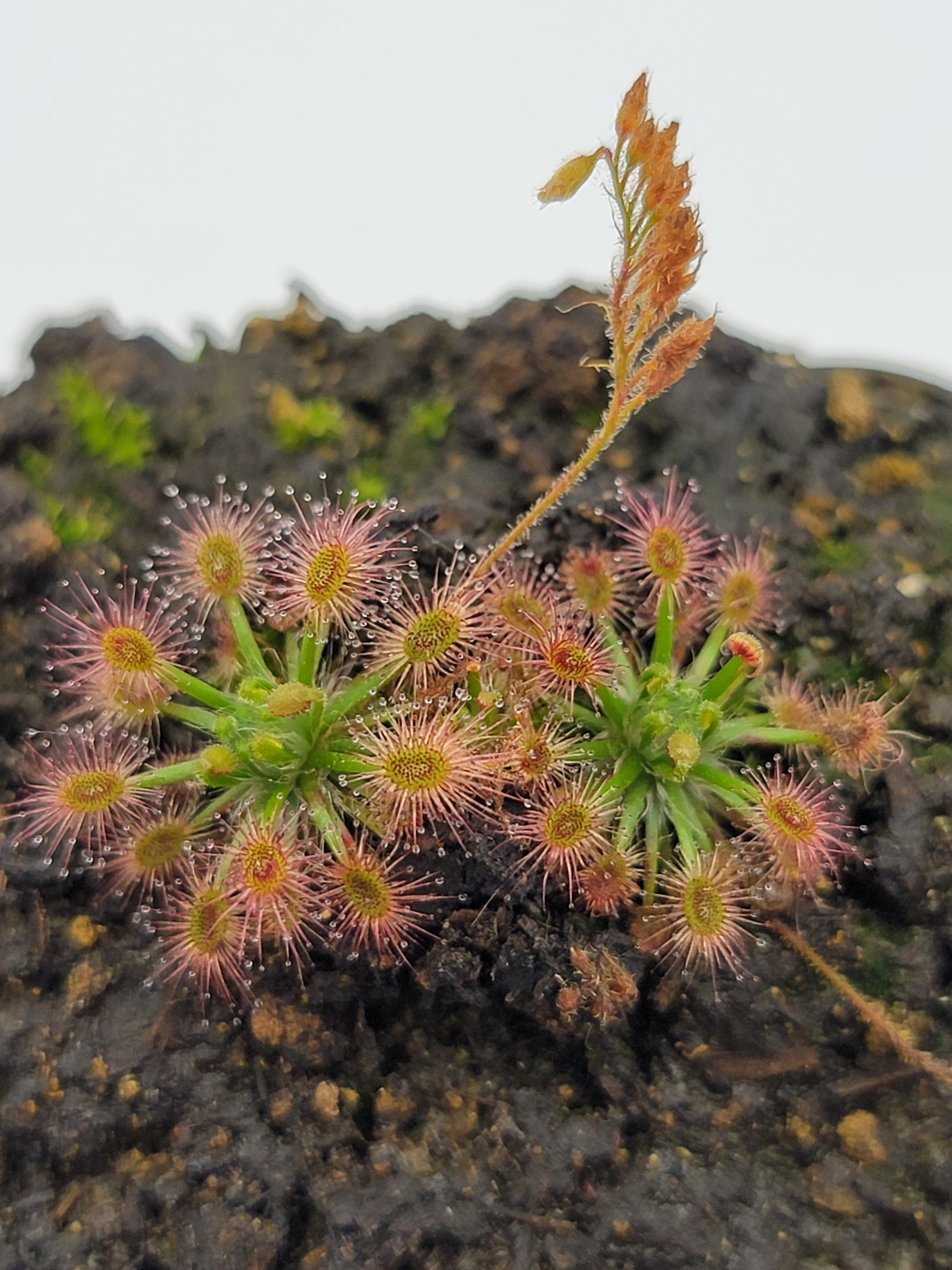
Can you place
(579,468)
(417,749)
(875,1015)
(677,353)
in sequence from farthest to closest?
(875,1015) → (417,749) → (579,468) → (677,353)

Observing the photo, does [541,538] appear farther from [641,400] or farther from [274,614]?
[641,400]

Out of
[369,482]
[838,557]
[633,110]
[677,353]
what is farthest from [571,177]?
[838,557]

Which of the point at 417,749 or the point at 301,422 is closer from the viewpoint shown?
the point at 417,749

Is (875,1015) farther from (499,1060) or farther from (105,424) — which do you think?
(105,424)

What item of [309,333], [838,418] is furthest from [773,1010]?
[309,333]

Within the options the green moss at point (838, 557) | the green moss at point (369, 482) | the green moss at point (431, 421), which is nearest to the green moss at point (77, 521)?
the green moss at point (369, 482)

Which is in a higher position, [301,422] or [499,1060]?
[301,422]

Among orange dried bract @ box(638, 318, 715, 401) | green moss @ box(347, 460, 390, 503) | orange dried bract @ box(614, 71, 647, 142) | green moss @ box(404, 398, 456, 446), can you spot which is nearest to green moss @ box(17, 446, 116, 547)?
green moss @ box(347, 460, 390, 503)
